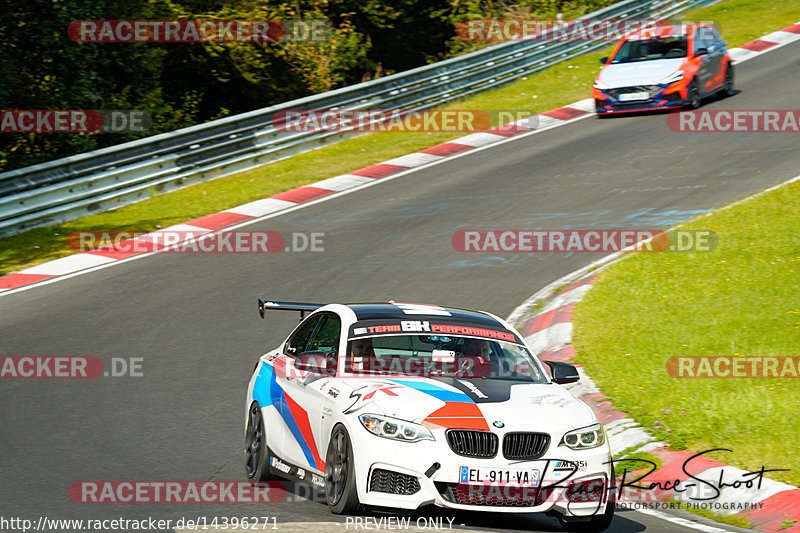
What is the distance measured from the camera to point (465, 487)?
6.57 metres

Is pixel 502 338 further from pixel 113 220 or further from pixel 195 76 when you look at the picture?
pixel 195 76

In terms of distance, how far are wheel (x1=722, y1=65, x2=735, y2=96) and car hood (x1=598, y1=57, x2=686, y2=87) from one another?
1.66 meters

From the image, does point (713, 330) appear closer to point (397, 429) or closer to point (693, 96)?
point (397, 429)

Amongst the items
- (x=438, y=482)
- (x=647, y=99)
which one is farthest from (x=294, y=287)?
(x=647, y=99)

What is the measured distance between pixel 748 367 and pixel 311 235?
8.01 m

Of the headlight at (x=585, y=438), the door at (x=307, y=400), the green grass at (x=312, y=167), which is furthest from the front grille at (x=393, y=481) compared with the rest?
the green grass at (x=312, y=167)

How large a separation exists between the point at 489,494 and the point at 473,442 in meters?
0.33

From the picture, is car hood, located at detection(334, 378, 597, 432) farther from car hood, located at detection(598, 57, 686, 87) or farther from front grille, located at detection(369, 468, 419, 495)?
car hood, located at detection(598, 57, 686, 87)

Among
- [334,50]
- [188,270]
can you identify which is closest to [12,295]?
[188,270]

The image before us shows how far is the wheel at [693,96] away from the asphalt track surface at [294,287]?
2.06ft

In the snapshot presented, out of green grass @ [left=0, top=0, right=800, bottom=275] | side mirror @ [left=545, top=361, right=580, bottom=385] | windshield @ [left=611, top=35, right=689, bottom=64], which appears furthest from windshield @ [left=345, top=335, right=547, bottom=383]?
windshield @ [left=611, top=35, right=689, bottom=64]

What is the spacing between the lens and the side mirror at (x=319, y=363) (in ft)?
25.4

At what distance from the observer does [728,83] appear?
23156 mm

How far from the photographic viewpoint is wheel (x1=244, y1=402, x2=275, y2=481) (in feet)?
26.3
